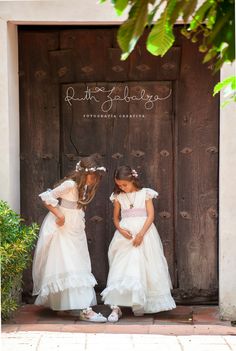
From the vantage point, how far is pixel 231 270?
24.7 ft

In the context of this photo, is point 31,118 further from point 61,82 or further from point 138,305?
point 138,305

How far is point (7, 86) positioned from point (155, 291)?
2455 mm

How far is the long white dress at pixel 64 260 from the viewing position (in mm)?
7539

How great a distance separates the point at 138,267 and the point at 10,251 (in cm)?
131

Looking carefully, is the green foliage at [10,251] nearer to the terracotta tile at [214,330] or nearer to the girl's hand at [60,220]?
the girl's hand at [60,220]

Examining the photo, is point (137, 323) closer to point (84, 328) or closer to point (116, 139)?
point (84, 328)

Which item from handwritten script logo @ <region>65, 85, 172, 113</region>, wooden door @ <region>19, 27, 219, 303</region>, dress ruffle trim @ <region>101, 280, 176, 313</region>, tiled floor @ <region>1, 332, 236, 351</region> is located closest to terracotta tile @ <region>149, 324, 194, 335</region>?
tiled floor @ <region>1, 332, 236, 351</region>

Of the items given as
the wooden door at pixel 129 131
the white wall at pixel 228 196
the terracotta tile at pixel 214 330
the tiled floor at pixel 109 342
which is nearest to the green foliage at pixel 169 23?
the tiled floor at pixel 109 342

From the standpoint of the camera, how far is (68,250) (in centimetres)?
761

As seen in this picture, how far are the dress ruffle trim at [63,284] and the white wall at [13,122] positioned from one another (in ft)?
2.93

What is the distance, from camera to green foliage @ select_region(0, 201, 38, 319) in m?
6.93

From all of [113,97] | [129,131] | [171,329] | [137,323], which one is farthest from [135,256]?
[113,97]

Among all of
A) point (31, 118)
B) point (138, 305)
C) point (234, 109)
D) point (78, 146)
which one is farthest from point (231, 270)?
point (31, 118)

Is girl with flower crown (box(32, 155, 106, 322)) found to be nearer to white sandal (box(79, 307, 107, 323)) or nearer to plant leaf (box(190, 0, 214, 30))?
white sandal (box(79, 307, 107, 323))
